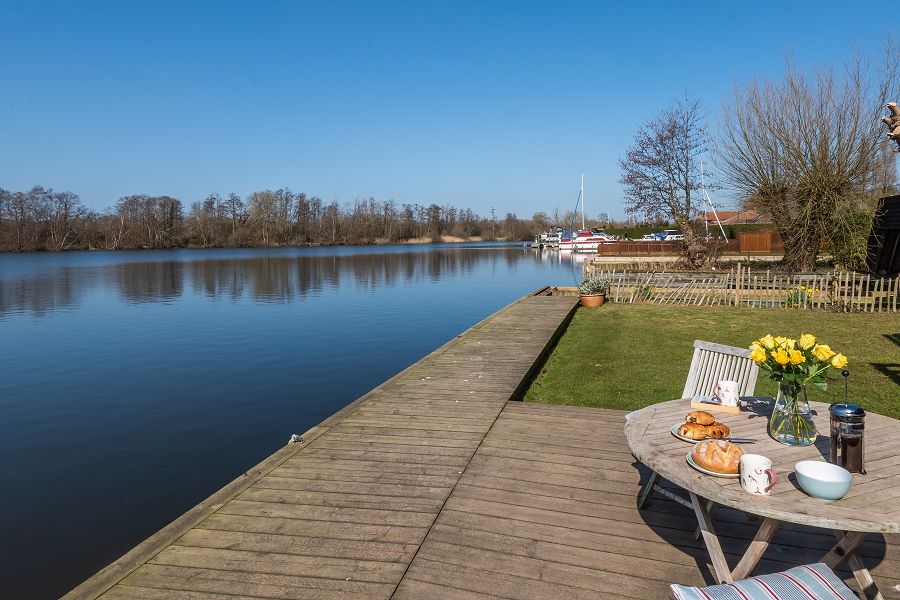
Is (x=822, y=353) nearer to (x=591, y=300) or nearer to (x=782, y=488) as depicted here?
(x=782, y=488)

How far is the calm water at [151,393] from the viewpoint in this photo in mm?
5449

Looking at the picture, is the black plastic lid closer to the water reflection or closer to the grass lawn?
the grass lawn

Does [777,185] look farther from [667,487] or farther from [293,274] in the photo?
[293,274]

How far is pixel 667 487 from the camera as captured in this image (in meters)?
4.01

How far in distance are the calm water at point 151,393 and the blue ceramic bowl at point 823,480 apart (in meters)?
5.35

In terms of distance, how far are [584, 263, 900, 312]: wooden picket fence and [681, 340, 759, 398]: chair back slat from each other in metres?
12.3

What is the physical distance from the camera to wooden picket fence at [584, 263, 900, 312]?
13.7 meters

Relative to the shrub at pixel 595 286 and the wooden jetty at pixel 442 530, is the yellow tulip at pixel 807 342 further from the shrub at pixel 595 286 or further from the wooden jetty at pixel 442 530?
the shrub at pixel 595 286

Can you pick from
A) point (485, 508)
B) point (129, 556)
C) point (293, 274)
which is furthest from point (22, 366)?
point (293, 274)

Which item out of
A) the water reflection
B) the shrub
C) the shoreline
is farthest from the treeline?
the shrub

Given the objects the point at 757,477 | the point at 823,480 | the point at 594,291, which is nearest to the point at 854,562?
the point at 823,480

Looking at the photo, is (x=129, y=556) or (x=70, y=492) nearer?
(x=129, y=556)

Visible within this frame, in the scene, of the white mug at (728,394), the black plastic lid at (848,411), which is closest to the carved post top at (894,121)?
the white mug at (728,394)

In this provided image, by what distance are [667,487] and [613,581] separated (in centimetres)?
136
